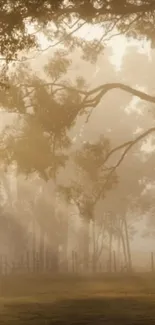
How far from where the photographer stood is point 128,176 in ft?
182

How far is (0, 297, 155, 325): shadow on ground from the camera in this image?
14961 mm

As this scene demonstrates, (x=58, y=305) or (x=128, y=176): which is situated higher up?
(x=128, y=176)

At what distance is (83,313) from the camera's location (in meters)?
17.2

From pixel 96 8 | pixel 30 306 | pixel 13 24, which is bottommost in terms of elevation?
pixel 30 306

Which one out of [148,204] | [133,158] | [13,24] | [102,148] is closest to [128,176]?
[133,158]

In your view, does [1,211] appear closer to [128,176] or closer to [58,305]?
[128,176]

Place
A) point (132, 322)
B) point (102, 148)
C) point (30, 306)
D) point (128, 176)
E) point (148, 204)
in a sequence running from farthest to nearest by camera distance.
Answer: point (148, 204), point (128, 176), point (102, 148), point (30, 306), point (132, 322)

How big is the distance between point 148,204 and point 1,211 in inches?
501

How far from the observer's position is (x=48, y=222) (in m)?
56.7

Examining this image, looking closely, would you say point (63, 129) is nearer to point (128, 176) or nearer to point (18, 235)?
point (128, 176)

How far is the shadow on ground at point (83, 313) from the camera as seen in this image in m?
15.0

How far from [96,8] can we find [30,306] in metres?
8.78

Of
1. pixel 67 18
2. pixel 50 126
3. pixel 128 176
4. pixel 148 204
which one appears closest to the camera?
pixel 67 18

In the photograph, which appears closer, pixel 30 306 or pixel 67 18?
pixel 30 306
